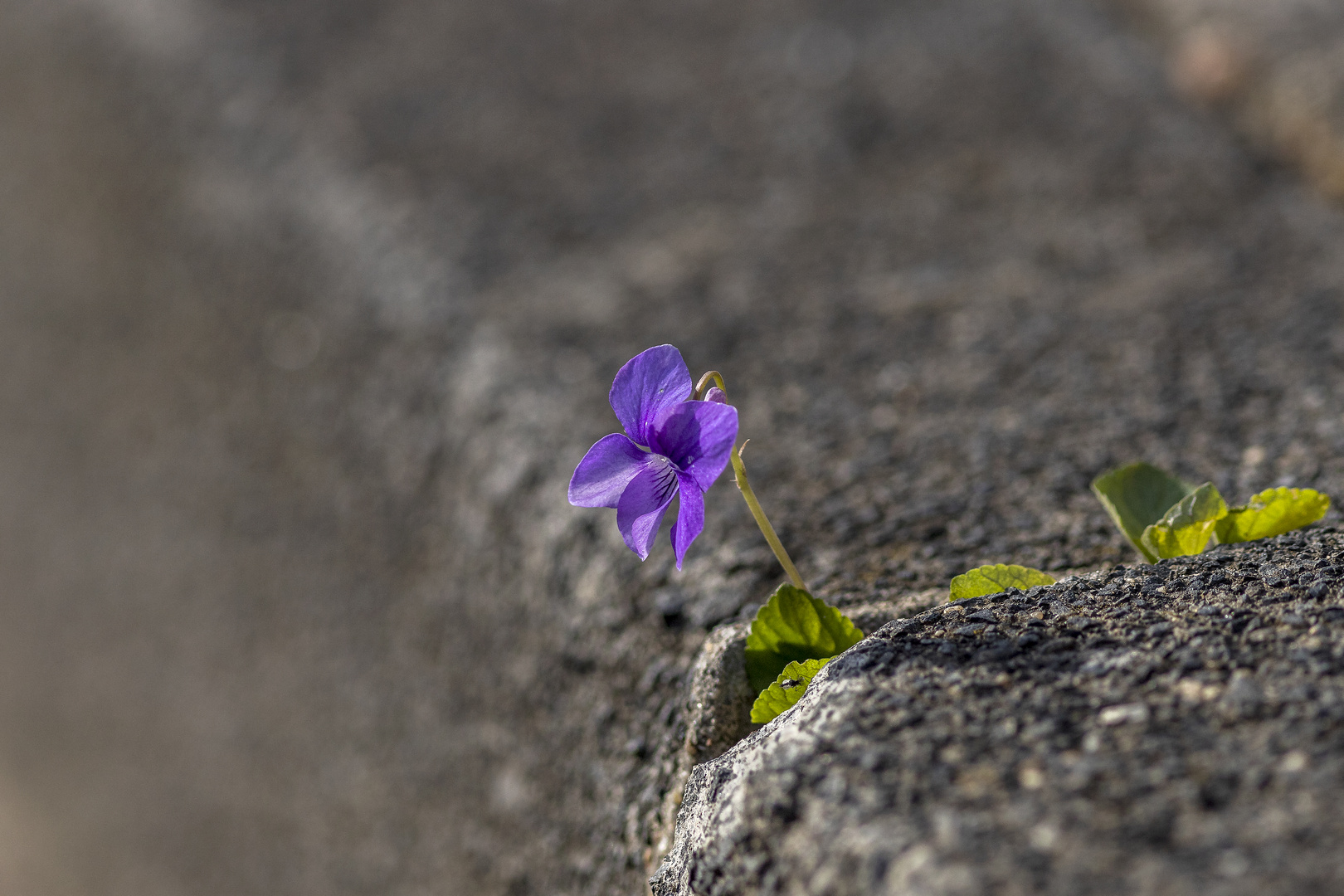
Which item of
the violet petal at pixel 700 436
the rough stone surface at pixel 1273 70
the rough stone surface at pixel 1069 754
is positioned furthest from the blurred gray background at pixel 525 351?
the violet petal at pixel 700 436

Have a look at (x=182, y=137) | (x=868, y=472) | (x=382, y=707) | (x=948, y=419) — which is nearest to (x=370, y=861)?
(x=382, y=707)

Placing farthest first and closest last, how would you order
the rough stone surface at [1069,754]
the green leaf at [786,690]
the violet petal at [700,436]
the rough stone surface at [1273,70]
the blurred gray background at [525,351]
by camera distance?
the rough stone surface at [1273,70] → the blurred gray background at [525,351] → the green leaf at [786,690] → the violet petal at [700,436] → the rough stone surface at [1069,754]

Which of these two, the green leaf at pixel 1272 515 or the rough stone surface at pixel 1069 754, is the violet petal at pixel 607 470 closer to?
the rough stone surface at pixel 1069 754

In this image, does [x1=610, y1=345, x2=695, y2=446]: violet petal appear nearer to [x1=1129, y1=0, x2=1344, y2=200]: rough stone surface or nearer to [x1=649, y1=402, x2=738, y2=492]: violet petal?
[x1=649, y1=402, x2=738, y2=492]: violet petal

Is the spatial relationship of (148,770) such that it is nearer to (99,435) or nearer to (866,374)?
(99,435)

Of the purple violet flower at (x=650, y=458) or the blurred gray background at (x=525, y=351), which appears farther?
the blurred gray background at (x=525, y=351)

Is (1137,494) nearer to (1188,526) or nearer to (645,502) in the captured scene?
(1188,526)
